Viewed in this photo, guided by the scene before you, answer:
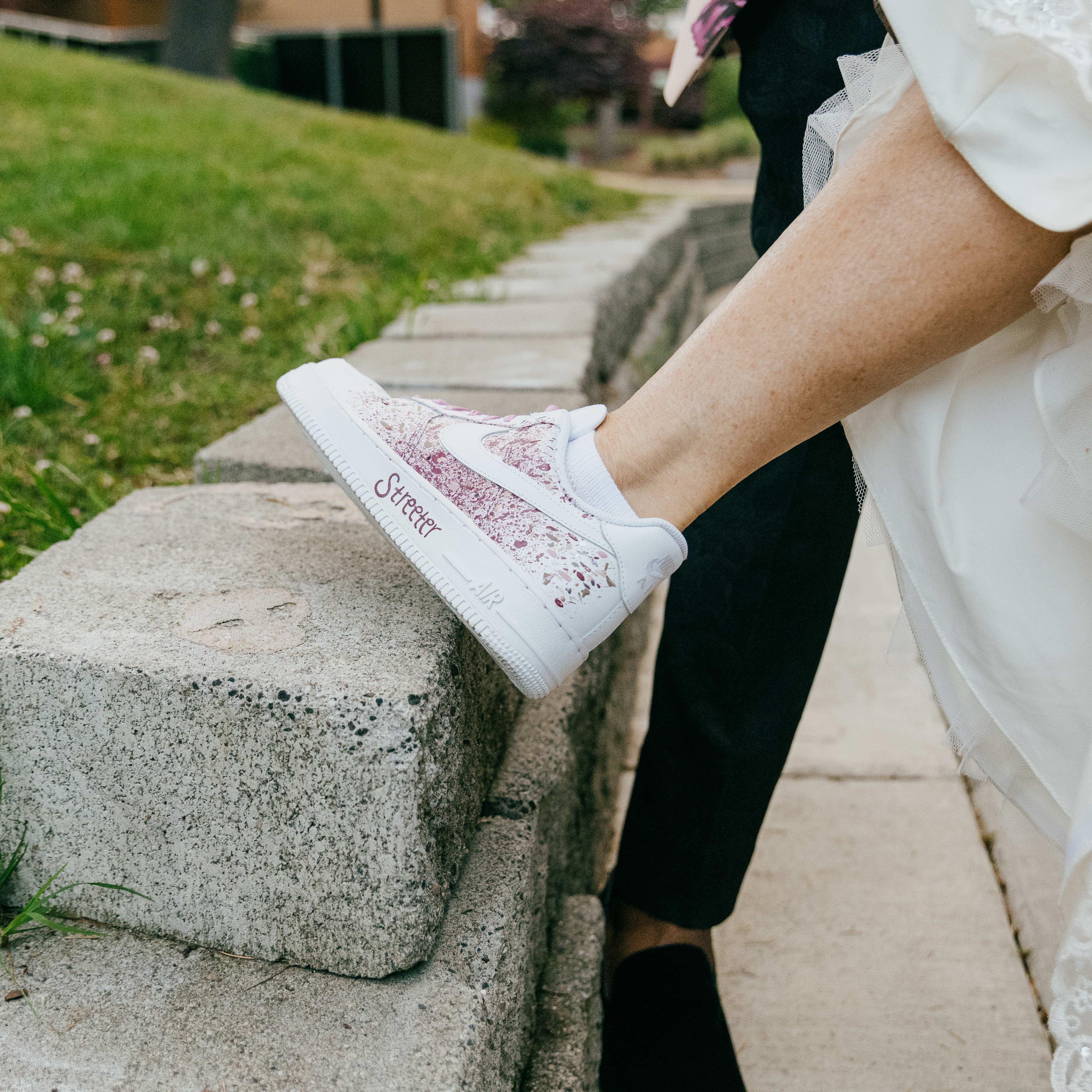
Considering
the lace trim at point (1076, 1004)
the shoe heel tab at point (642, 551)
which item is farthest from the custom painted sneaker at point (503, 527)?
the lace trim at point (1076, 1004)

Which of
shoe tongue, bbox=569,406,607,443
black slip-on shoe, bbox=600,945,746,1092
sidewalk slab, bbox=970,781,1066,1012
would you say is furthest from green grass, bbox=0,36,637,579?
sidewalk slab, bbox=970,781,1066,1012

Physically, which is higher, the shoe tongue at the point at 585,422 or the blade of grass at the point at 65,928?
the shoe tongue at the point at 585,422

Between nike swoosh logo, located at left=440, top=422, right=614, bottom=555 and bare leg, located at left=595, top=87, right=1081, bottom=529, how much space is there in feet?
0.15

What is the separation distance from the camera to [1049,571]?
0.71 meters

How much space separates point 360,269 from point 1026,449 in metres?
2.45

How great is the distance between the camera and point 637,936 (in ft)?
3.45

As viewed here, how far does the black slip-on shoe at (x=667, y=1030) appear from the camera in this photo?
964 millimetres

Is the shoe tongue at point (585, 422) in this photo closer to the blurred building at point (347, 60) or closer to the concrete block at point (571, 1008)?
the concrete block at point (571, 1008)

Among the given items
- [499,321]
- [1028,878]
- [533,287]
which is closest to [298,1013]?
[1028,878]

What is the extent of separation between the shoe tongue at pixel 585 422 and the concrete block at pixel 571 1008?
0.55 m

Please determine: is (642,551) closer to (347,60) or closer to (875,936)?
(875,936)

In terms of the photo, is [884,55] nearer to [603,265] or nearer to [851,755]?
[851,755]

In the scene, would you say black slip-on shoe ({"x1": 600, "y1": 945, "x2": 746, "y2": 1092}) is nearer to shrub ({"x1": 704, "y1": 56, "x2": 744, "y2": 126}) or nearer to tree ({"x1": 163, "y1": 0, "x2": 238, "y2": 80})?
tree ({"x1": 163, "y1": 0, "x2": 238, "y2": 80})

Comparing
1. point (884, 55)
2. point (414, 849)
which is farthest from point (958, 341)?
point (414, 849)
